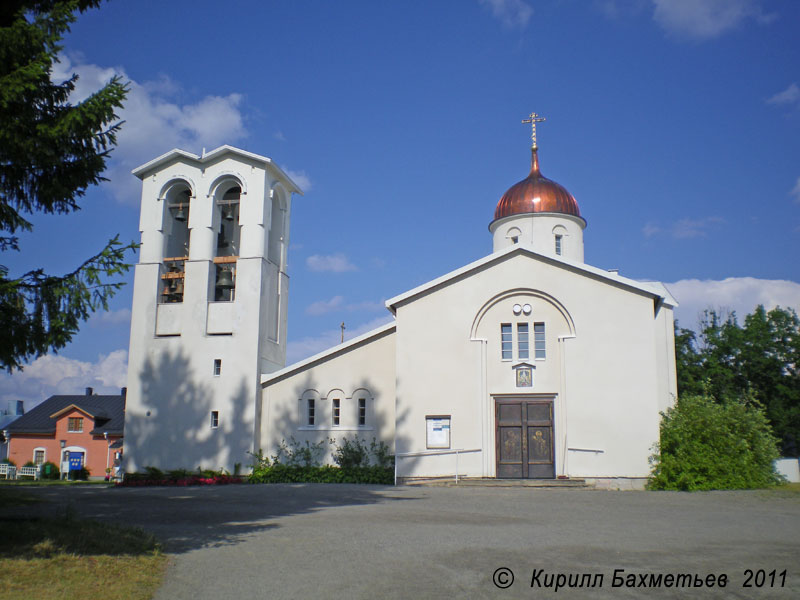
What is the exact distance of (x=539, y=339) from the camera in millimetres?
22391

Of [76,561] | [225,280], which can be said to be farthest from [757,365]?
[76,561]

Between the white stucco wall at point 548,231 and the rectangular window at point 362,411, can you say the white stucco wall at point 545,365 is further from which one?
the white stucco wall at point 548,231

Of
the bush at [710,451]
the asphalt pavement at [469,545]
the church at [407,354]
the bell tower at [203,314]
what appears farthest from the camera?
the bell tower at [203,314]

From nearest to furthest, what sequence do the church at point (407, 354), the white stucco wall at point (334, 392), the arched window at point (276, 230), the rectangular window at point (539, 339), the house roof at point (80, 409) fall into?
the church at point (407, 354), the rectangular window at point (539, 339), the white stucco wall at point (334, 392), the arched window at point (276, 230), the house roof at point (80, 409)

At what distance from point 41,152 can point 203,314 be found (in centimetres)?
1786

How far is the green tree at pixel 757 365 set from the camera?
3547 cm

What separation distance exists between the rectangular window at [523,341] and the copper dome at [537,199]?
9659 millimetres

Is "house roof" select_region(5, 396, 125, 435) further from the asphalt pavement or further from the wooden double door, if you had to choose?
the asphalt pavement

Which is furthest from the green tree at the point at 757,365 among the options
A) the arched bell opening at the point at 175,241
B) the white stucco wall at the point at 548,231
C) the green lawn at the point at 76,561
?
the green lawn at the point at 76,561

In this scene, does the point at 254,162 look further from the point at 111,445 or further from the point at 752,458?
the point at 111,445

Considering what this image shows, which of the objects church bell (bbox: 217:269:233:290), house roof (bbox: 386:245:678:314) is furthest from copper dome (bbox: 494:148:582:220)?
church bell (bbox: 217:269:233:290)

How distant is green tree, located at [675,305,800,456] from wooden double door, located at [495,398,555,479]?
1629cm

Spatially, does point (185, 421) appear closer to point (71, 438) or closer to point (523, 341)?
point (523, 341)

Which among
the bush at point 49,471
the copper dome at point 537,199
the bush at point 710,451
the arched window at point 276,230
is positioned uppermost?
the copper dome at point 537,199
